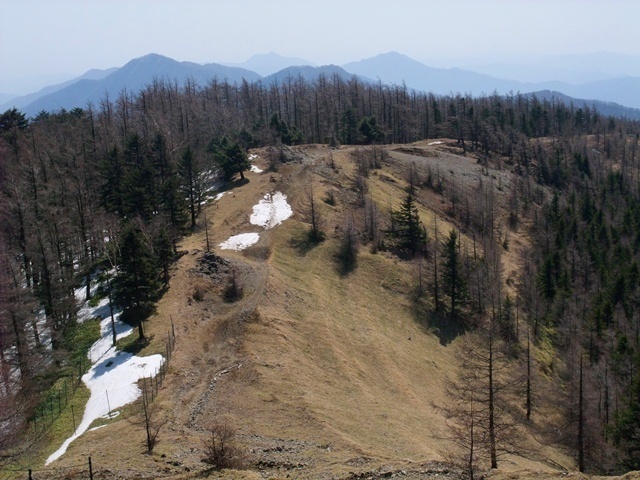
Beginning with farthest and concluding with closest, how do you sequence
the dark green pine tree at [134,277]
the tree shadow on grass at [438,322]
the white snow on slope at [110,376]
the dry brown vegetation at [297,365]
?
1. the tree shadow on grass at [438,322]
2. the dark green pine tree at [134,277]
3. the white snow on slope at [110,376]
4. the dry brown vegetation at [297,365]

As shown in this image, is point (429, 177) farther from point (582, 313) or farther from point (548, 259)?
point (582, 313)

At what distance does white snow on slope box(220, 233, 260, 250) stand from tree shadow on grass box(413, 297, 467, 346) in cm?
2152

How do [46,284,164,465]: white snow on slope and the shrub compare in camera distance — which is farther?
[46,284,164,465]: white snow on slope

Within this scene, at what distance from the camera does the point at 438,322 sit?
59531 millimetres

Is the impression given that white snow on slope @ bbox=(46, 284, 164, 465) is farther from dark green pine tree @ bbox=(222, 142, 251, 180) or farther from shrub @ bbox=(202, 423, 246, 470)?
dark green pine tree @ bbox=(222, 142, 251, 180)

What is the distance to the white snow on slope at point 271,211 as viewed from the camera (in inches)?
2628

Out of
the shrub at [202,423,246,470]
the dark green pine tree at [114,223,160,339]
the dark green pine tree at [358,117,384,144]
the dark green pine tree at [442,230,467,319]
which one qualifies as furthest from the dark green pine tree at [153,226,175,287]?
the dark green pine tree at [358,117,384,144]

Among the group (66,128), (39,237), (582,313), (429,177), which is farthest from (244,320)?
(66,128)

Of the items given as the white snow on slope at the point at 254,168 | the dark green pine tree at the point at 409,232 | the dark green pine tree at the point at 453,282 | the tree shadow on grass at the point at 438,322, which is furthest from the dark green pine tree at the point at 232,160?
the tree shadow on grass at the point at 438,322

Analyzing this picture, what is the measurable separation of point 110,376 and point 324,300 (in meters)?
23.0

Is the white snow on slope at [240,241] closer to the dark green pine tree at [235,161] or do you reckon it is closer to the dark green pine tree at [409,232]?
the dark green pine tree at [409,232]

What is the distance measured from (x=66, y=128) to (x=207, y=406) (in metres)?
78.7

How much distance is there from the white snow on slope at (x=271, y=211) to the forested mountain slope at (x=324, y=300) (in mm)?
1539

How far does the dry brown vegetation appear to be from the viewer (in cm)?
2538
